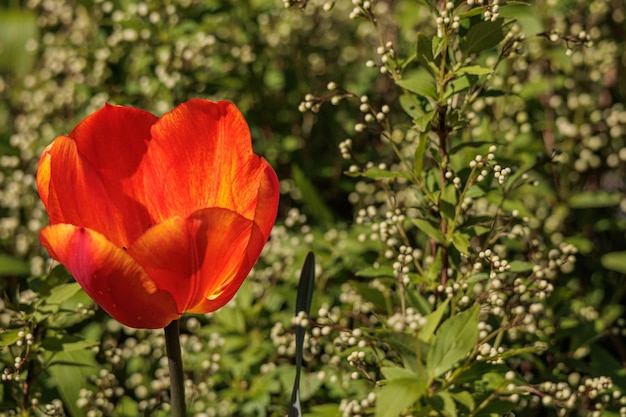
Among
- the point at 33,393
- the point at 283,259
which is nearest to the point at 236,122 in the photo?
the point at 33,393

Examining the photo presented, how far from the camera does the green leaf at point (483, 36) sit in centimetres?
104

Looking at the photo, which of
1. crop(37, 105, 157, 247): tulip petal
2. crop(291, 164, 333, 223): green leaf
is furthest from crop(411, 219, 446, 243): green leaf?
crop(291, 164, 333, 223): green leaf

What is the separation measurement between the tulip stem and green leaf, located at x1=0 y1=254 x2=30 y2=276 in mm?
845

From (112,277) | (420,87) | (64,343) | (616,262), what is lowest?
(616,262)

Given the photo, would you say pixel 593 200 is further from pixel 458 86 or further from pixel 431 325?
pixel 431 325

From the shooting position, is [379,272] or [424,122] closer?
[424,122]

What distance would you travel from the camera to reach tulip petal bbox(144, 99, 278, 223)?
→ 1.00 metres

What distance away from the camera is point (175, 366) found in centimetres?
94

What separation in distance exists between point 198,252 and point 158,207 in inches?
6.4

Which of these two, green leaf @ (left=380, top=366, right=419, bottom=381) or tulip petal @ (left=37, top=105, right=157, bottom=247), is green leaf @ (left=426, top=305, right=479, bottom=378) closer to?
green leaf @ (left=380, top=366, right=419, bottom=381)

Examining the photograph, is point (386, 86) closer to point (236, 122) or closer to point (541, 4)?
point (541, 4)

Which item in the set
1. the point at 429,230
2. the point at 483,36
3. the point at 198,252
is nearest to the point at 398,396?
the point at 198,252

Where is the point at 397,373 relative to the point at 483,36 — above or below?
below

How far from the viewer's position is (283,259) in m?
1.72
